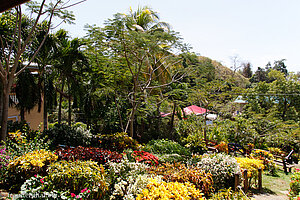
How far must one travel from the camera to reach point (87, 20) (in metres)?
9.51

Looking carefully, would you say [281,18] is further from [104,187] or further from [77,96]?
[77,96]

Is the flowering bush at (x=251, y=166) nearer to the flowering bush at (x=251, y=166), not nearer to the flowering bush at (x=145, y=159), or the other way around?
the flowering bush at (x=251, y=166)

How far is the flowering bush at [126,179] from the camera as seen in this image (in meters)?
4.05

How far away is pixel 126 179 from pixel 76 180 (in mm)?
1121

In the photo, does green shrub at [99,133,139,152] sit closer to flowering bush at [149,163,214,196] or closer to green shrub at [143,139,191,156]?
green shrub at [143,139,191,156]

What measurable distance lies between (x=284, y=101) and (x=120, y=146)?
19640 mm

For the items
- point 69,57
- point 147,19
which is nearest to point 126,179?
point 69,57

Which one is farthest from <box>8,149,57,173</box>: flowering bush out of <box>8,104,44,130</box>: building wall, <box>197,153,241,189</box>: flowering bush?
<box>8,104,44,130</box>: building wall

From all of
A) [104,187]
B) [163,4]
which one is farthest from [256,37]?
[104,187]

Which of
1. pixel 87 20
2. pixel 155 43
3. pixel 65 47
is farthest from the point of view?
pixel 65 47

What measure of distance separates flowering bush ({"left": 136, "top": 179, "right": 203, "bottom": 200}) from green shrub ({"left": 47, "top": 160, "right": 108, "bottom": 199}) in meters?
0.85

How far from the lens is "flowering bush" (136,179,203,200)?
11.6 feet

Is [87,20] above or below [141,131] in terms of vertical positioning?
above

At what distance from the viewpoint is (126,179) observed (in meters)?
4.52
